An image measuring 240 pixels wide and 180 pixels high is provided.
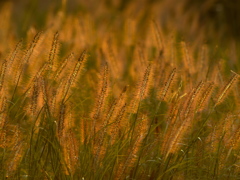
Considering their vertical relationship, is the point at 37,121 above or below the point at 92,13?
below

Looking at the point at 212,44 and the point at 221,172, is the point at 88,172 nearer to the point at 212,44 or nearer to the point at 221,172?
the point at 221,172

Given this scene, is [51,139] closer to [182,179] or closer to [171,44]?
[182,179]

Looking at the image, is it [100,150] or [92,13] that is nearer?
[100,150]

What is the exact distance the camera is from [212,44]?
5484 mm

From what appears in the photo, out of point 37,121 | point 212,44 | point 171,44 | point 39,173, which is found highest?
point 212,44

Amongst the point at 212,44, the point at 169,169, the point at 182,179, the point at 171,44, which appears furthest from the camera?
the point at 212,44

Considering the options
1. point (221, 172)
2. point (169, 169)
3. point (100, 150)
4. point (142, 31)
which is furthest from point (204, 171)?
point (142, 31)

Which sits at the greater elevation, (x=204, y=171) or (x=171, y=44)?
(x=171, y=44)

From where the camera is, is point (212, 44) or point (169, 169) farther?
point (212, 44)

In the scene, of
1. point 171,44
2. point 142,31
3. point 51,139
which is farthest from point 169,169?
point 142,31

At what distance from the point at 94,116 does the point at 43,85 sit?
9.6 inches

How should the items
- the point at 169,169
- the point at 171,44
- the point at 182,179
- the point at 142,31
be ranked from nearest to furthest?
the point at 169,169 → the point at 182,179 → the point at 171,44 → the point at 142,31

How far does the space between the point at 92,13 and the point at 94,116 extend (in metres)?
3.27

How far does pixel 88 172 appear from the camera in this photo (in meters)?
2.43
